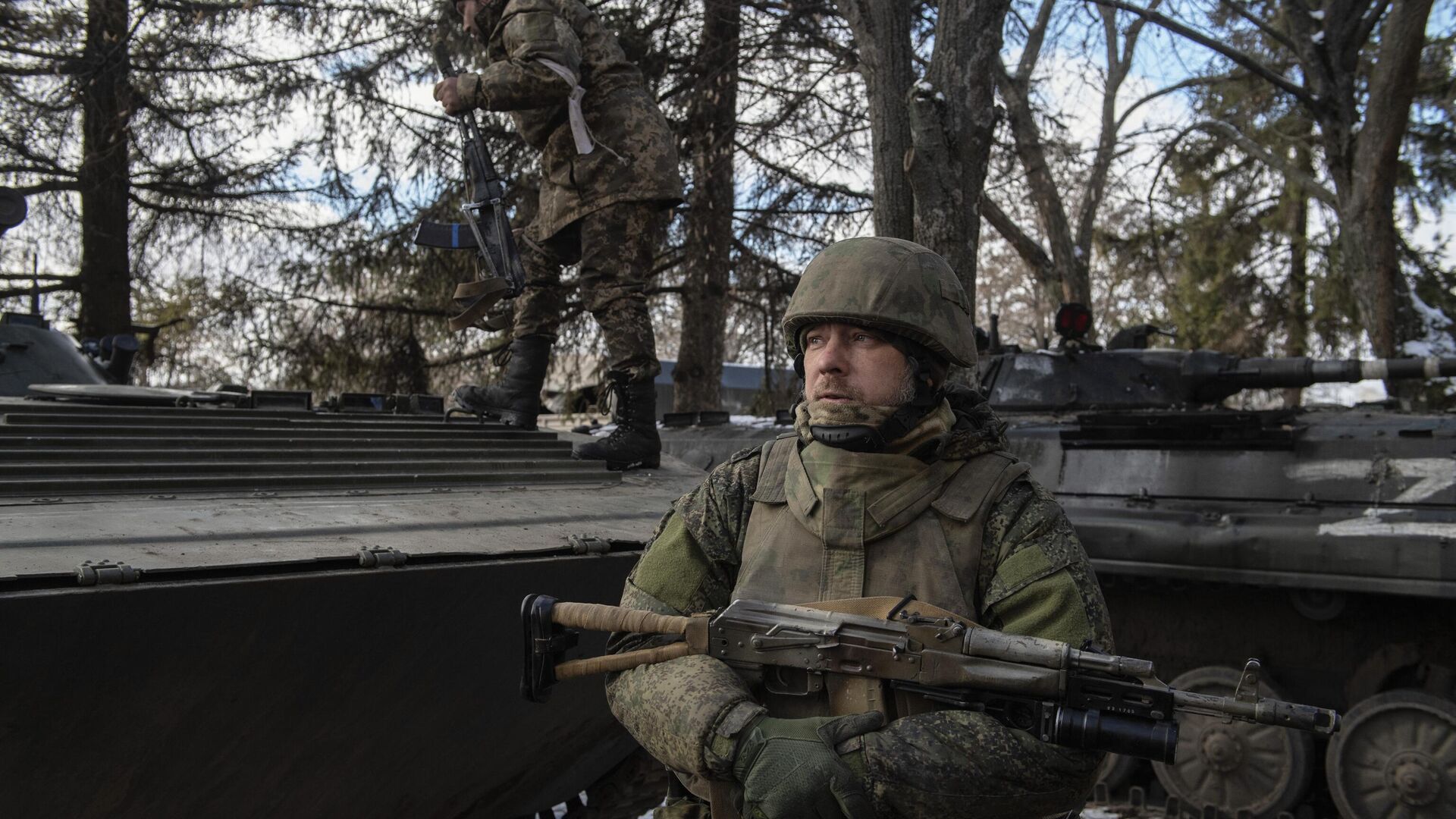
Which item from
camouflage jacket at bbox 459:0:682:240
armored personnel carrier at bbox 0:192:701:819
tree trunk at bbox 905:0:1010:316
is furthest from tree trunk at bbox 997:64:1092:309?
armored personnel carrier at bbox 0:192:701:819

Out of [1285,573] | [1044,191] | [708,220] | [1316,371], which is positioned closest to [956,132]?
[1285,573]

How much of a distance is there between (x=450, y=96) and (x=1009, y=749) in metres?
3.20

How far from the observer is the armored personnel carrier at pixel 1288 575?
4.80 meters

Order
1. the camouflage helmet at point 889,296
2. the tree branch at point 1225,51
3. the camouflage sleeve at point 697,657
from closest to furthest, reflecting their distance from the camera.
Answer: the camouflage sleeve at point 697,657 → the camouflage helmet at point 889,296 → the tree branch at point 1225,51

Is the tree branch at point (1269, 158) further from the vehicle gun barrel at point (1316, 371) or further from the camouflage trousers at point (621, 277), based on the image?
the camouflage trousers at point (621, 277)

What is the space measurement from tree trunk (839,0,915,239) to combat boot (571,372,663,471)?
1428 mm

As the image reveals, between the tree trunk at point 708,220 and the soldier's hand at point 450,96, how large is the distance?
4488mm

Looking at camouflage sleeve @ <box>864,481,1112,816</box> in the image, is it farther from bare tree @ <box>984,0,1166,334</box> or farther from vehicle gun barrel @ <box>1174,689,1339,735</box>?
bare tree @ <box>984,0,1166,334</box>

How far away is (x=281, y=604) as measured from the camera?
253cm

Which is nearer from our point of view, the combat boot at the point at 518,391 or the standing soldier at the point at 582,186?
the standing soldier at the point at 582,186

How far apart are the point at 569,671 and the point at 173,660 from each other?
0.85 meters

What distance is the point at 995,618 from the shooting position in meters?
2.04

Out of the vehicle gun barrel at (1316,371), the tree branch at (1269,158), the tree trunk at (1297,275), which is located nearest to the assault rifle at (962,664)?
the vehicle gun barrel at (1316,371)

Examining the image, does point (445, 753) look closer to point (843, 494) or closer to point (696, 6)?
point (843, 494)
